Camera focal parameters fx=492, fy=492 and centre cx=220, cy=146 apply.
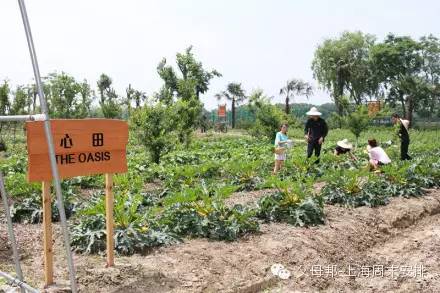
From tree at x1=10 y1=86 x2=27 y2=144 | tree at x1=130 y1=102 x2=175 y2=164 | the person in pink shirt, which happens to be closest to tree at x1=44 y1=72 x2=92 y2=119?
tree at x1=10 y1=86 x2=27 y2=144

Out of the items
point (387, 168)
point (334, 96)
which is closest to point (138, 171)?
point (387, 168)

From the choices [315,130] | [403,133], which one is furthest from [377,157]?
[403,133]

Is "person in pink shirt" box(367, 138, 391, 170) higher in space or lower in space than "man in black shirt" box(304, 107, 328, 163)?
lower

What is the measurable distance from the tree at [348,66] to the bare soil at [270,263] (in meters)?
46.4

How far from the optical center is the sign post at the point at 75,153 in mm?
4180

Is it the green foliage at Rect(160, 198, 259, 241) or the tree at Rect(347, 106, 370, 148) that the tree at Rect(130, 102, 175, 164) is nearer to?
the green foliage at Rect(160, 198, 259, 241)

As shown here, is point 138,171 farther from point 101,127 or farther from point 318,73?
point 318,73

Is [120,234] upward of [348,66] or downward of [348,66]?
downward

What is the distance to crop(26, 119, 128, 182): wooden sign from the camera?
417 cm

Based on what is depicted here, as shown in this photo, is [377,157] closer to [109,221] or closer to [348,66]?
[109,221]

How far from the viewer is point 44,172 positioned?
166 inches

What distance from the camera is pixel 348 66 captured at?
52.0 m

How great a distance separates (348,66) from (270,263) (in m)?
49.3

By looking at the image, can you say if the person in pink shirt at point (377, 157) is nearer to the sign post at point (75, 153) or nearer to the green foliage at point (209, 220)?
the green foliage at point (209, 220)
